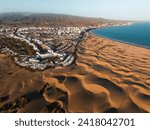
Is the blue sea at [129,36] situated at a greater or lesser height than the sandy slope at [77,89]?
lesser

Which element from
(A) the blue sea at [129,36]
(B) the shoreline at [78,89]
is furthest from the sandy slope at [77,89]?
(A) the blue sea at [129,36]

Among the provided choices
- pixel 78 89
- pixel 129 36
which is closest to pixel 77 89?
pixel 78 89

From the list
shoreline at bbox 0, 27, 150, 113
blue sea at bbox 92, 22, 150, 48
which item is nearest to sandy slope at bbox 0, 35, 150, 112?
shoreline at bbox 0, 27, 150, 113

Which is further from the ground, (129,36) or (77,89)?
(77,89)

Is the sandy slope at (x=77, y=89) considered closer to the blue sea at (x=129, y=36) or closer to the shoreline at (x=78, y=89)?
the shoreline at (x=78, y=89)

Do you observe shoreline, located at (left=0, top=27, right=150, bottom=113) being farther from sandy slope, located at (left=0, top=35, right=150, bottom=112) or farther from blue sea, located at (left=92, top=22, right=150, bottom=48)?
blue sea, located at (left=92, top=22, right=150, bottom=48)

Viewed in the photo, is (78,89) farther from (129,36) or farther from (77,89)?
(129,36)

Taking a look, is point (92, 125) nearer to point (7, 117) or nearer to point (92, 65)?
point (7, 117)

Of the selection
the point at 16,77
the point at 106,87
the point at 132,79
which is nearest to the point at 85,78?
the point at 106,87
